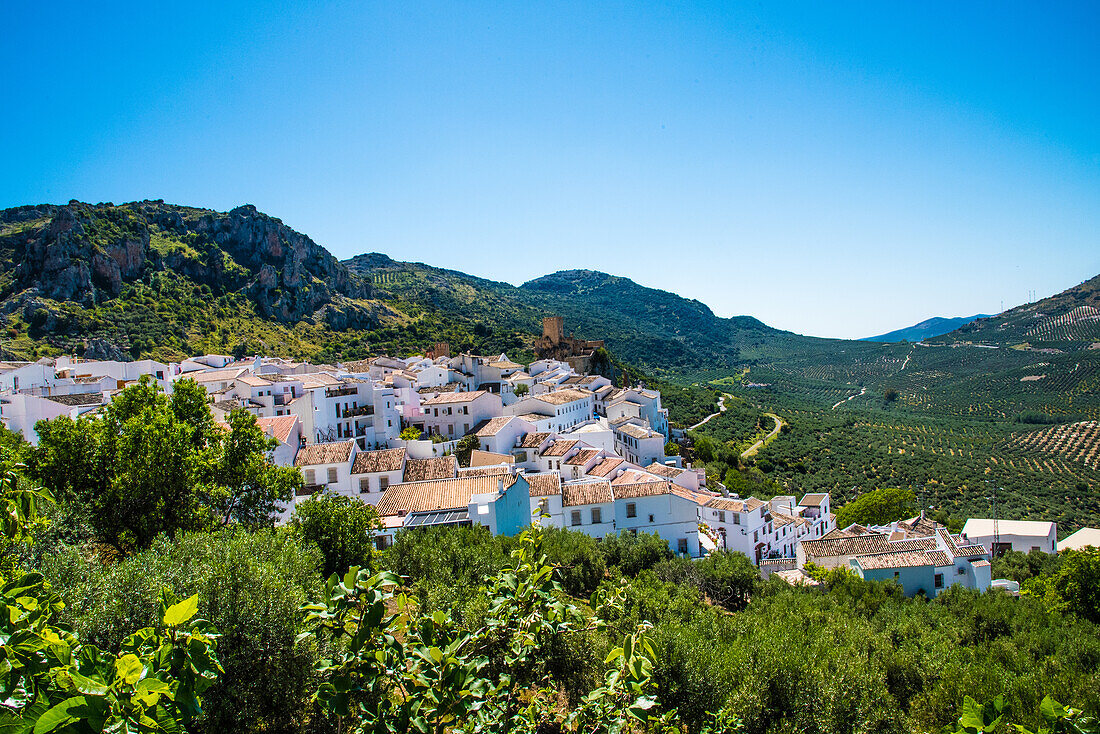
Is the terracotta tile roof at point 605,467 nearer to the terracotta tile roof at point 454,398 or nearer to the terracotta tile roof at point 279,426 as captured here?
the terracotta tile roof at point 454,398

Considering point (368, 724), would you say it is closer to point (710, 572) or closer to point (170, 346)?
point (710, 572)

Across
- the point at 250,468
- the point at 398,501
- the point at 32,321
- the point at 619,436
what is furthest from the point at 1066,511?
the point at 32,321

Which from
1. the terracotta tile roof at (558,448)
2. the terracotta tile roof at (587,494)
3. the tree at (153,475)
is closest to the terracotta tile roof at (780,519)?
the terracotta tile roof at (587,494)

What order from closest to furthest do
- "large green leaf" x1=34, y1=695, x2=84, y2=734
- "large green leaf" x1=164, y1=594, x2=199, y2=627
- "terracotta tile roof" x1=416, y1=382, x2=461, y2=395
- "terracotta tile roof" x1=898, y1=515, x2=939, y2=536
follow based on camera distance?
1. "large green leaf" x1=34, y1=695, x2=84, y2=734
2. "large green leaf" x1=164, y1=594, x2=199, y2=627
3. "terracotta tile roof" x1=898, y1=515, x2=939, y2=536
4. "terracotta tile roof" x1=416, y1=382, x2=461, y2=395

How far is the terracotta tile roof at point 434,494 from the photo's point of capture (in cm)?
2589

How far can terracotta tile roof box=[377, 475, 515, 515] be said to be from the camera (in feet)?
84.9

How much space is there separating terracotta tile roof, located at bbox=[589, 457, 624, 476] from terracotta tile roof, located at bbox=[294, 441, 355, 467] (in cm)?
1354

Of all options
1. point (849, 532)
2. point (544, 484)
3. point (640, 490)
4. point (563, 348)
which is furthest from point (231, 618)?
point (563, 348)

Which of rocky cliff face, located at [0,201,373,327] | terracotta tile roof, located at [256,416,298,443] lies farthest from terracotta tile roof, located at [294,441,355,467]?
→ rocky cliff face, located at [0,201,373,327]

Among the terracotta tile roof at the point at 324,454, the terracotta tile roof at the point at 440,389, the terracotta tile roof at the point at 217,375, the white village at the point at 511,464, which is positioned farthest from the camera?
the terracotta tile roof at the point at 440,389

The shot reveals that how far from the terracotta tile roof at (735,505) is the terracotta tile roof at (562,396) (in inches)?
604

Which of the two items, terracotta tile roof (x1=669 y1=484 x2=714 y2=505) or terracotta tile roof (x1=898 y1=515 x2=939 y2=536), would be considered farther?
terracotta tile roof (x1=898 y1=515 x2=939 y2=536)

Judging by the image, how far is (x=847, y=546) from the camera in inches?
1251

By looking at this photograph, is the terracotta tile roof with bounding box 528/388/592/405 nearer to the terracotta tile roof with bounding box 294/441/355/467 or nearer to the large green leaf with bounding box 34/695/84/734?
the terracotta tile roof with bounding box 294/441/355/467
